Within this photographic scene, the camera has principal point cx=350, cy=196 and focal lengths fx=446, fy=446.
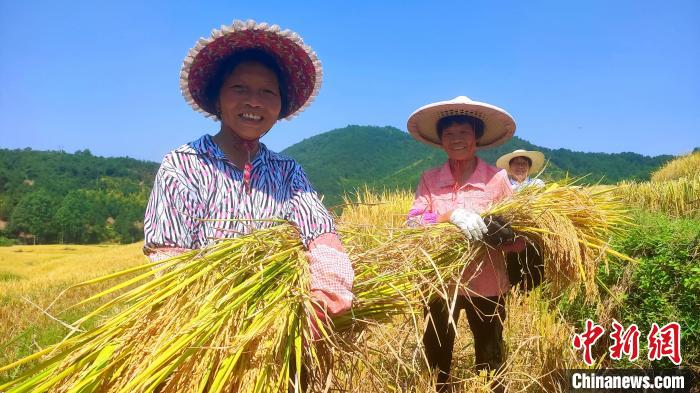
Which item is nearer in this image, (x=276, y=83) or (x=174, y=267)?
(x=174, y=267)

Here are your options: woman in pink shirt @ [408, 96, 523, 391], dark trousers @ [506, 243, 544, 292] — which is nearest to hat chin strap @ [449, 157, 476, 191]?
woman in pink shirt @ [408, 96, 523, 391]

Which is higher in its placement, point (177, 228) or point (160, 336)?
point (177, 228)

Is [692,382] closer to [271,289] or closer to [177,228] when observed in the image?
[271,289]

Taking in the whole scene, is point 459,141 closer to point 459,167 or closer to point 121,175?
point 459,167

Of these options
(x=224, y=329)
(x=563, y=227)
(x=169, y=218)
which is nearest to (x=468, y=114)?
(x=563, y=227)

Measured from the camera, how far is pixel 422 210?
2271mm

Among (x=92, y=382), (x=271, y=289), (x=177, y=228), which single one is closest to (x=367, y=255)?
(x=271, y=289)

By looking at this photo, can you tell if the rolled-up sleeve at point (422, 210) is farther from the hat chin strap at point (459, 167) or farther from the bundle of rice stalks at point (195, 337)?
the bundle of rice stalks at point (195, 337)

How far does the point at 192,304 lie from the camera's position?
3.54 ft

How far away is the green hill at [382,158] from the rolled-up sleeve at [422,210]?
57166mm

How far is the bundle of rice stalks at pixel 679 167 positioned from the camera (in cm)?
1416

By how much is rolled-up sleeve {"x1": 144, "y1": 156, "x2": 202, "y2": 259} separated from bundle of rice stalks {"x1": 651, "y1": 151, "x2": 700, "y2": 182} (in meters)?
16.5

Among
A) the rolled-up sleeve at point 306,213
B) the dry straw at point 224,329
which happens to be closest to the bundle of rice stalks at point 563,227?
the dry straw at point 224,329

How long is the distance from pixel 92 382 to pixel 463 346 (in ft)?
8.80
